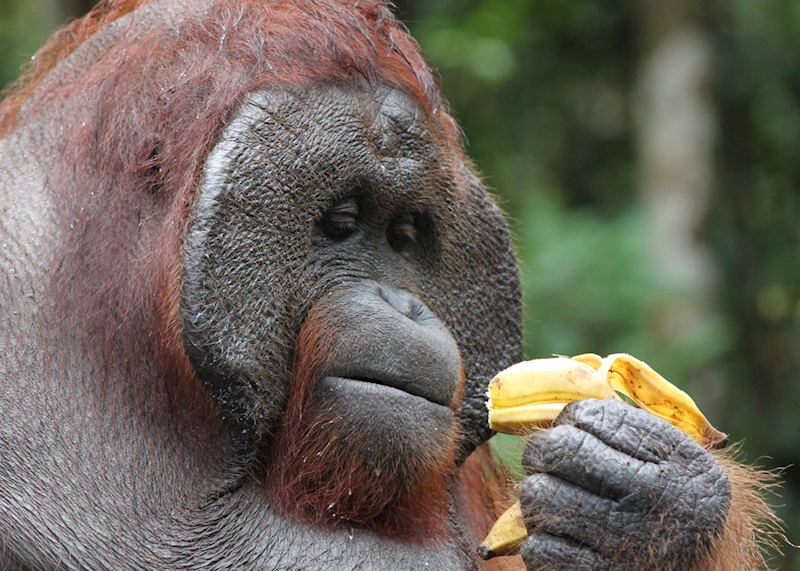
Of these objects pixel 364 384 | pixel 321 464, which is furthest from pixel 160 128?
pixel 321 464

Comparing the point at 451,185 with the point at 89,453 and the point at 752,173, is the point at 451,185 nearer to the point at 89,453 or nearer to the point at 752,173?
the point at 89,453

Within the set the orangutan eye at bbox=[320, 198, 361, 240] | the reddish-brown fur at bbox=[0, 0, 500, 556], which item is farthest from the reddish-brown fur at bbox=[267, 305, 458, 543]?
the orangutan eye at bbox=[320, 198, 361, 240]

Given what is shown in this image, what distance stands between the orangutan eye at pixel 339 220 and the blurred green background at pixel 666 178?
11.5 feet

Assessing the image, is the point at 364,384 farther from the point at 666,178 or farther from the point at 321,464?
the point at 666,178

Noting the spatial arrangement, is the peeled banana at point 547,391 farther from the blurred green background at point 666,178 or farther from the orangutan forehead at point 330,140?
the blurred green background at point 666,178

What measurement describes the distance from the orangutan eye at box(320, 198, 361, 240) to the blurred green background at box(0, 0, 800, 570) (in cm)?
350

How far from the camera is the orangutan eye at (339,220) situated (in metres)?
2.97

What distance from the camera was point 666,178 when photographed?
8344 mm

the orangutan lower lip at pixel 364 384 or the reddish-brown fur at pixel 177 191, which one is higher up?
the reddish-brown fur at pixel 177 191

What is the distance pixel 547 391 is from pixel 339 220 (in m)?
0.67

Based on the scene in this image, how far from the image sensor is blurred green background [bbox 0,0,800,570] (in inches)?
265

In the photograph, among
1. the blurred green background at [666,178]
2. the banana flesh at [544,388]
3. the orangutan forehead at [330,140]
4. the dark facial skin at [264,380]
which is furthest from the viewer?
the blurred green background at [666,178]

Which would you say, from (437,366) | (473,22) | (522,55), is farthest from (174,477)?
(522,55)

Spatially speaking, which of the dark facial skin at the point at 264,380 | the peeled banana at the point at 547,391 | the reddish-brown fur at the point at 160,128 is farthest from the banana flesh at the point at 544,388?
the reddish-brown fur at the point at 160,128
